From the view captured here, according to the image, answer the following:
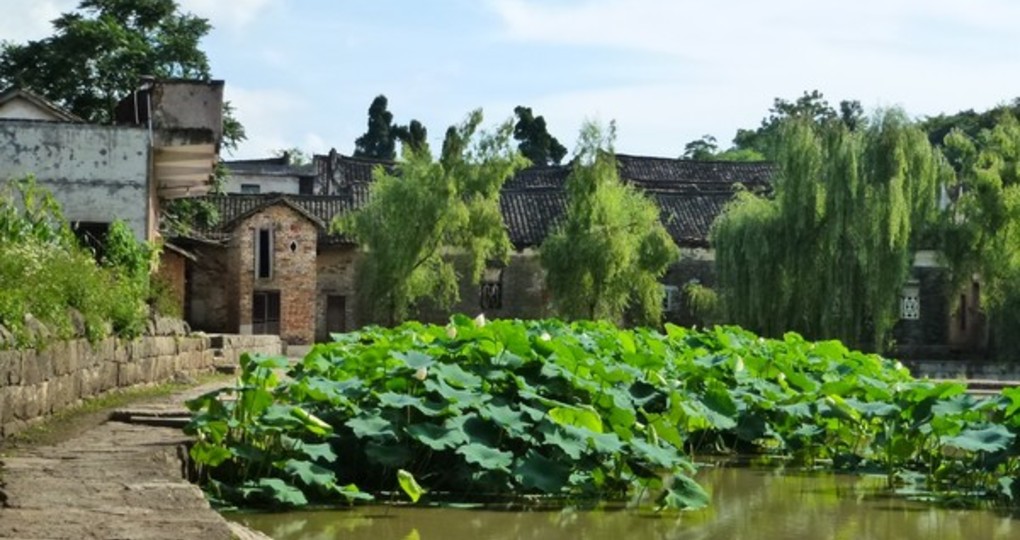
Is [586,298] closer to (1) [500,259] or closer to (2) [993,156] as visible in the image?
(1) [500,259]

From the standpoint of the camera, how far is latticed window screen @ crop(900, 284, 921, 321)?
130 ft

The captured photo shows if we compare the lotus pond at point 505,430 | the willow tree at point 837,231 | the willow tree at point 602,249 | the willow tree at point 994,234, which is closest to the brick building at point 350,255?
the willow tree at point 602,249

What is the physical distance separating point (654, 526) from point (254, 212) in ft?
95.5

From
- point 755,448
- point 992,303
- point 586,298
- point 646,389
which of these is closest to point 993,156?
point 992,303

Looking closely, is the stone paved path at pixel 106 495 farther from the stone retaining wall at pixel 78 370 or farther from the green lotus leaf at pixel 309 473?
the stone retaining wall at pixel 78 370

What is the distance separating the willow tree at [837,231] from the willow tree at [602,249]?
205 inches

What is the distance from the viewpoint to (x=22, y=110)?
26.7m

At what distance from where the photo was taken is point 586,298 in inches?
1383

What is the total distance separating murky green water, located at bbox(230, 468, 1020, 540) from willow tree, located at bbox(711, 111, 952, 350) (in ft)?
67.4

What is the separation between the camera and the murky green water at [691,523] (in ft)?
21.9

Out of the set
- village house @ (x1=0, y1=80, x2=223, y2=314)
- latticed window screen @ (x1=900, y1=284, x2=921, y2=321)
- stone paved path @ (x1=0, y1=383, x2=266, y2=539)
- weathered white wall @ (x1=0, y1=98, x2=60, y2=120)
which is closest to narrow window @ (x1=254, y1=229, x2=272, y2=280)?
weathered white wall @ (x1=0, y1=98, x2=60, y2=120)

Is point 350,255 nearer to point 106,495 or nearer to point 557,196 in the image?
point 557,196

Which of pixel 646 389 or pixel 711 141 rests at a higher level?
pixel 711 141

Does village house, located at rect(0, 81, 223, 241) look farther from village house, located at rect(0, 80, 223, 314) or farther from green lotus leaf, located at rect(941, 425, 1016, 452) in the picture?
green lotus leaf, located at rect(941, 425, 1016, 452)
